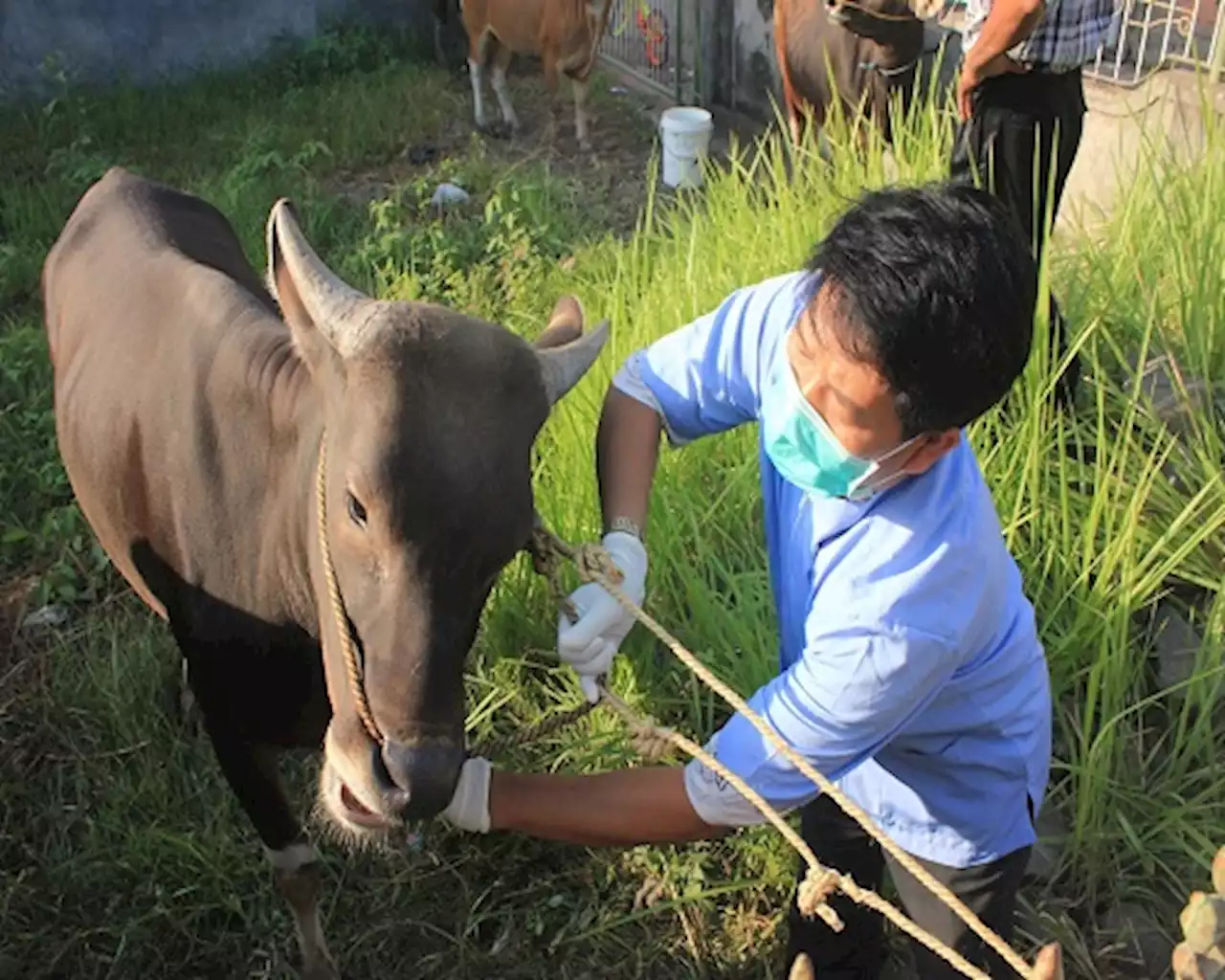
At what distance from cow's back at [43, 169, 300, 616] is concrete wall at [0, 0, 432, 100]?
17.8 ft

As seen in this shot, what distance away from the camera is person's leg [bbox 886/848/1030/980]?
7.31ft

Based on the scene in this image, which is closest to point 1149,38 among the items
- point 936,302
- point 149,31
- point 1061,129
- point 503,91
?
point 1061,129

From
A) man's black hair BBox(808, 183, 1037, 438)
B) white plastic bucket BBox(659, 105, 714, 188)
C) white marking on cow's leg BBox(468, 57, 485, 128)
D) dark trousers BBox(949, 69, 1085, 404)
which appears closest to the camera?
man's black hair BBox(808, 183, 1037, 438)

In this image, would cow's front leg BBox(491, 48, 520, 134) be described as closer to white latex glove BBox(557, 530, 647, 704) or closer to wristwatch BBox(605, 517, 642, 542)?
wristwatch BBox(605, 517, 642, 542)

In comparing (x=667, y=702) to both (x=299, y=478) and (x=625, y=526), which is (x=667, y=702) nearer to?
(x=625, y=526)

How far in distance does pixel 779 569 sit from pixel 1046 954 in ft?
3.40

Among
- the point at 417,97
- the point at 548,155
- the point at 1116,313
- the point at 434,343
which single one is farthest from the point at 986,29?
the point at 417,97

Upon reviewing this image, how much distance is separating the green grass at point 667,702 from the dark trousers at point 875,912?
9.2 inches

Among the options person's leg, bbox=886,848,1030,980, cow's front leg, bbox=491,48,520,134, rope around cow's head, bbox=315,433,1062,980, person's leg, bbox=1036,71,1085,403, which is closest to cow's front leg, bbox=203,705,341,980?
rope around cow's head, bbox=315,433,1062,980

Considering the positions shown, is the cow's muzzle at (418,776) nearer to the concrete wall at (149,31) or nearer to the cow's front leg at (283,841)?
the cow's front leg at (283,841)

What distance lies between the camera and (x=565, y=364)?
216cm

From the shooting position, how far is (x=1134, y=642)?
3.09 meters

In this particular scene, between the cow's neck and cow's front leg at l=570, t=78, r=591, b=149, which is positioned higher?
the cow's neck

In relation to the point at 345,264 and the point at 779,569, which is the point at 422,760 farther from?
the point at 345,264
